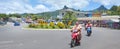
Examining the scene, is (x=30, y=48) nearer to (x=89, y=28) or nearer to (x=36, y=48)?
(x=36, y=48)

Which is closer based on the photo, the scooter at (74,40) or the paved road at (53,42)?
the scooter at (74,40)

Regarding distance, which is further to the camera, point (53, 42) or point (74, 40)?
point (53, 42)

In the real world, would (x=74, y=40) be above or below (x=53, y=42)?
above

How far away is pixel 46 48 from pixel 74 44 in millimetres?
2170

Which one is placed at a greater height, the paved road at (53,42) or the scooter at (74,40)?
the scooter at (74,40)

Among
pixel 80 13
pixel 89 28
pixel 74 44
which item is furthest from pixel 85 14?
pixel 74 44

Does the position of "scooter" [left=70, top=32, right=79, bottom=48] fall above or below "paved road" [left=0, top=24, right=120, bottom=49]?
above

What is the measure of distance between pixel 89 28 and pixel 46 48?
498 inches

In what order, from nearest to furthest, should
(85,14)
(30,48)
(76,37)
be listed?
1. (30,48)
2. (76,37)
3. (85,14)

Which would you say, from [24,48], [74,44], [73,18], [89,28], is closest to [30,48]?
[24,48]

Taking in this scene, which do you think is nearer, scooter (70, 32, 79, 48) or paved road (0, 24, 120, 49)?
scooter (70, 32, 79, 48)

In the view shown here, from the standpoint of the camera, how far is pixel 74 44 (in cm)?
1798

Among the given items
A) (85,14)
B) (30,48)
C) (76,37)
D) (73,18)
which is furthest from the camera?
(85,14)

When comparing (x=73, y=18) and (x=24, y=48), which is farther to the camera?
(x=73, y=18)
